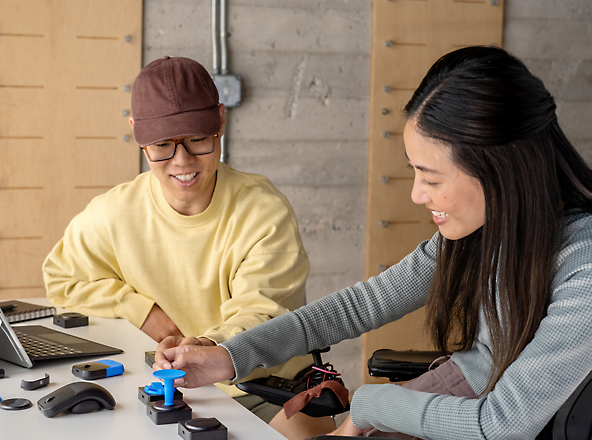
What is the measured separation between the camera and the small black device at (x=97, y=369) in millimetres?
1143

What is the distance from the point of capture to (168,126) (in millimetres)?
1627

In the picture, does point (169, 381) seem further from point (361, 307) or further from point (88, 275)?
point (88, 275)

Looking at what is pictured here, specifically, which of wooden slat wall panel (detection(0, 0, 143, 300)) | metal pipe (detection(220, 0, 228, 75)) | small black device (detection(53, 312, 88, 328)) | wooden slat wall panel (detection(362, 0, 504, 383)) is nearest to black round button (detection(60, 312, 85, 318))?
small black device (detection(53, 312, 88, 328))

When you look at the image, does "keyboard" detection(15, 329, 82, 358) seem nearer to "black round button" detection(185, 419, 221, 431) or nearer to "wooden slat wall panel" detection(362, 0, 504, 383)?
"black round button" detection(185, 419, 221, 431)

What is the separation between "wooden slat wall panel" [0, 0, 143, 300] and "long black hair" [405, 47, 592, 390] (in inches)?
80.2

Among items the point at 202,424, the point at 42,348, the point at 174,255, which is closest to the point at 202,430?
the point at 202,424

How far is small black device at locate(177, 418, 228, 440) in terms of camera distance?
869 mm

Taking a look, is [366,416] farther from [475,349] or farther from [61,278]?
[61,278]

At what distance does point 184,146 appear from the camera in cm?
168

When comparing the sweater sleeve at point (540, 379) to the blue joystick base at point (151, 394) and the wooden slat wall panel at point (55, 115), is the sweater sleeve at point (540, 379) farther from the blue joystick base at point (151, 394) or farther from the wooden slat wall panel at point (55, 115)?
the wooden slat wall panel at point (55, 115)

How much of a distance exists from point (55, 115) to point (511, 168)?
228cm

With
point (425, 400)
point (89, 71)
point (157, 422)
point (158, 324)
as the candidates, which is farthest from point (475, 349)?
→ point (89, 71)

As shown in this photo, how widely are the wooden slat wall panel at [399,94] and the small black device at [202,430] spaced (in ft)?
7.29

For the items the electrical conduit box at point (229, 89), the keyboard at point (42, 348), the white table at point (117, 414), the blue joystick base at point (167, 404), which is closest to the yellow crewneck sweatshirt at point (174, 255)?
the keyboard at point (42, 348)
